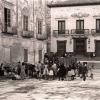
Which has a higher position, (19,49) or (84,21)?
(84,21)

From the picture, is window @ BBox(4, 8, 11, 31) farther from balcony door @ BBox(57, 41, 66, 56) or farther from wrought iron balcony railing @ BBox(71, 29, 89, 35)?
balcony door @ BBox(57, 41, 66, 56)

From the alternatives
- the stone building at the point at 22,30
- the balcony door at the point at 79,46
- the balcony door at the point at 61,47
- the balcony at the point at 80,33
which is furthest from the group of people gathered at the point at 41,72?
the balcony door at the point at 61,47

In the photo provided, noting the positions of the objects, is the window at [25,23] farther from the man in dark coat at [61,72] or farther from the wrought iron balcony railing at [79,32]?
the wrought iron balcony railing at [79,32]

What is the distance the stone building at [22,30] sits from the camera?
71.3 ft

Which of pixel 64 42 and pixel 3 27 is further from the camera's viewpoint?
pixel 64 42

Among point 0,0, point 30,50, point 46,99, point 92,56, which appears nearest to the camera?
point 46,99

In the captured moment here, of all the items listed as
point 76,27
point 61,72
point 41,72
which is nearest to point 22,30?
point 41,72

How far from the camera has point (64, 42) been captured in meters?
37.2

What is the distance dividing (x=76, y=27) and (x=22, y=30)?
1345 centimetres

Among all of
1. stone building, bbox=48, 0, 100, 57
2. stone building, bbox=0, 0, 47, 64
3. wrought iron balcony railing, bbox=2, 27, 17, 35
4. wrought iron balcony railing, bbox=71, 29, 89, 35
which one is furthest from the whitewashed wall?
wrought iron balcony railing, bbox=2, 27, 17, 35

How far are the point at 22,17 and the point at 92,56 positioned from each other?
13686 mm

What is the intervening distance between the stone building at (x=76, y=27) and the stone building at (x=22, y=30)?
6.83m

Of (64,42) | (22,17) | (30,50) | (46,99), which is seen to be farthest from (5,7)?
(64,42)

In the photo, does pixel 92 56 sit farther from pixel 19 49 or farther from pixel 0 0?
pixel 0 0
